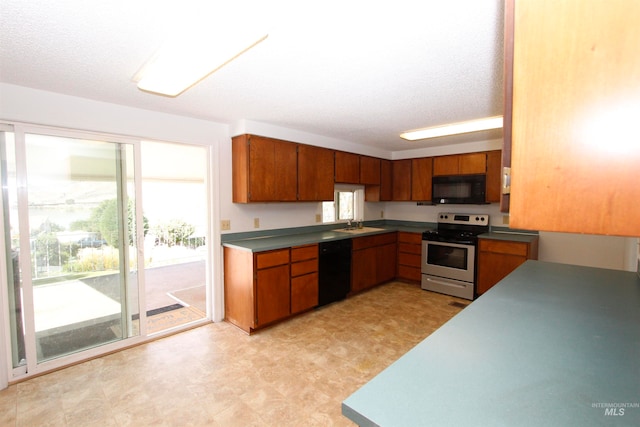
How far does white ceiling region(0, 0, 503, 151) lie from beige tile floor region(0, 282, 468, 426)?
2261mm

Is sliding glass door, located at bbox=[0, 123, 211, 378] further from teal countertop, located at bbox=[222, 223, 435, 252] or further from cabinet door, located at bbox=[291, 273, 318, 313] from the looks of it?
cabinet door, located at bbox=[291, 273, 318, 313]

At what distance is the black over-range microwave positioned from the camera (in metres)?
4.17

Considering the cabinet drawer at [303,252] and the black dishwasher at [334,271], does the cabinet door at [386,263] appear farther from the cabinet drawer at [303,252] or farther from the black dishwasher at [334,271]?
the cabinet drawer at [303,252]

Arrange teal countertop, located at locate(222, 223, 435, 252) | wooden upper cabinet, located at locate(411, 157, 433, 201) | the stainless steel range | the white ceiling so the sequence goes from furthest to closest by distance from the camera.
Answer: wooden upper cabinet, located at locate(411, 157, 433, 201), the stainless steel range, teal countertop, located at locate(222, 223, 435, 252), the white ceiling

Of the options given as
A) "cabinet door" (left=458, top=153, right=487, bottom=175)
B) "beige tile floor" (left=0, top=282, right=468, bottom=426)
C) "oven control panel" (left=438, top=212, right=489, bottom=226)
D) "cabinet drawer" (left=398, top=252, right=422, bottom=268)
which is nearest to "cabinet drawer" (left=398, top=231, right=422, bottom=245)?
"cabinet drawer" (left=398, top=252, right=422, bottom=268)

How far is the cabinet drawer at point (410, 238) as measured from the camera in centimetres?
463

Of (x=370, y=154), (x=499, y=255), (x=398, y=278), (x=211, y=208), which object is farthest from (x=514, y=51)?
(x=398, y=278)

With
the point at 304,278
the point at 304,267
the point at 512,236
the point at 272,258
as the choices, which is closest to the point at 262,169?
the point at 272,258

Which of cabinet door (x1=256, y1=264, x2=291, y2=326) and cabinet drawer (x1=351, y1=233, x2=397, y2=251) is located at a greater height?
cabinet drawer (x1=351, y1=233, x2=397, y2=251)

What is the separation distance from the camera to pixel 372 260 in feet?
14.3

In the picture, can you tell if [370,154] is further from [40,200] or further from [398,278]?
[40,200]

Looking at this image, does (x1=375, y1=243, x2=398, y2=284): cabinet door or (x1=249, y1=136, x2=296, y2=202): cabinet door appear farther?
(x1=375, y1=243, x2=398, y2=284): cabinet door

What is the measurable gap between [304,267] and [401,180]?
2624 millimetres

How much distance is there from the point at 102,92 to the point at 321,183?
246 cm
